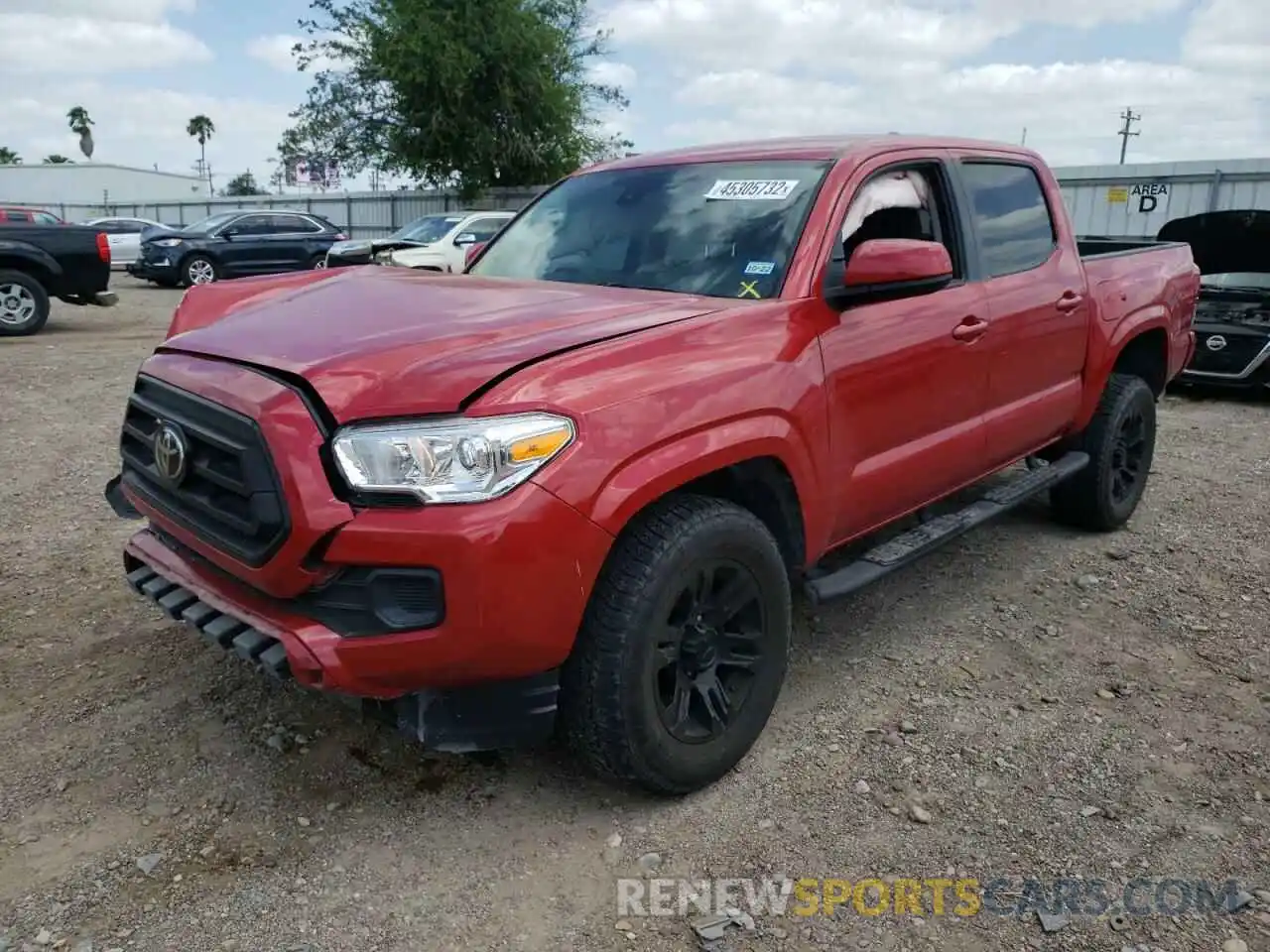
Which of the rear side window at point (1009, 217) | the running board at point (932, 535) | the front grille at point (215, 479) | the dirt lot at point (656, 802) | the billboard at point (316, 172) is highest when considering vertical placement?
the billboard at point (316, 172)

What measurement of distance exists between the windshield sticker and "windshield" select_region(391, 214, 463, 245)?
44.0 ft

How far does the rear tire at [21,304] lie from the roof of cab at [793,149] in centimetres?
994

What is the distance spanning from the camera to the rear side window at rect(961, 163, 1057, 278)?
409 centimetres

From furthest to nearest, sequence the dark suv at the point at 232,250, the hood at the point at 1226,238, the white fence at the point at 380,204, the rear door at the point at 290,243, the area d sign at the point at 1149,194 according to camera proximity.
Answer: the white fence at the point at 380,204
the rear door at the point at 290,243
the dark suv at the point at 232,250
the area d sign at the point at 1149,194
the hood at the point at 1226,238

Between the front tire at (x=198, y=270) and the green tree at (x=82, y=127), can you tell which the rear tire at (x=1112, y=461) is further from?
the green tree at (x=82, y=127)

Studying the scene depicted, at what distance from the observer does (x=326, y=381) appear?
2445 mm

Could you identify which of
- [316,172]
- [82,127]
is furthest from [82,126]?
[316,172]

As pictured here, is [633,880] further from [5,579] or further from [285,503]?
[5,579]

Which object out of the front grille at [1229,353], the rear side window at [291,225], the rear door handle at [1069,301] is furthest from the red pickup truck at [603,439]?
the rear side window at [291,225]

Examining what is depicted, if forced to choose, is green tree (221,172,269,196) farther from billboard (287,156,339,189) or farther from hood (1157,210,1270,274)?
hood (1157,210,1270,274)

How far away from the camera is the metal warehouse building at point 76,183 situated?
55406 mm

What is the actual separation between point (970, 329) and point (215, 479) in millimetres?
2647

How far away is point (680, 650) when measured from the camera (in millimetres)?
2818

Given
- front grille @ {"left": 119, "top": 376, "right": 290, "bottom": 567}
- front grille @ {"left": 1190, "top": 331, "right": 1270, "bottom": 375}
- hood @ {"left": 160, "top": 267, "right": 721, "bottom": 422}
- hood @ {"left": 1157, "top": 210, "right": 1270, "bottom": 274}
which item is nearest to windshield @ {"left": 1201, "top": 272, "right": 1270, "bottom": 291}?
hood @ {"left": 1157, "top": 210, "right": 1270, "bottom": 274}
